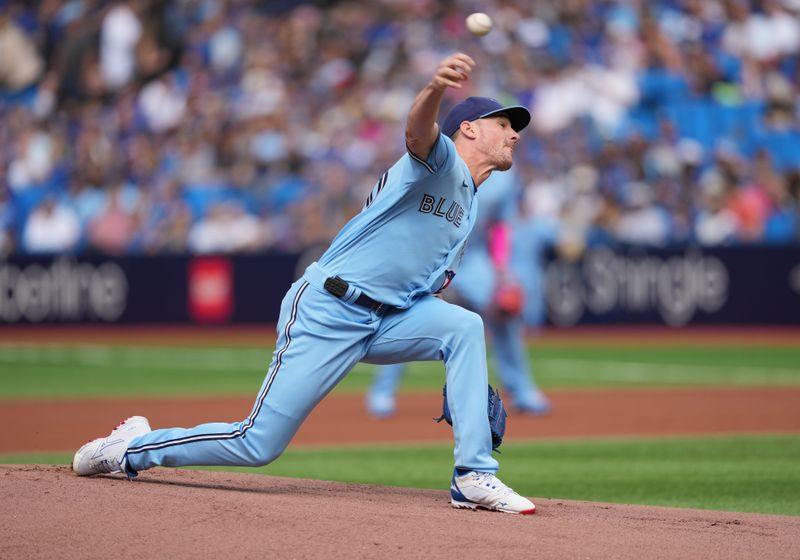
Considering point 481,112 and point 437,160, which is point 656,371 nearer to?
point 481,112

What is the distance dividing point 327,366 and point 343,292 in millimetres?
357

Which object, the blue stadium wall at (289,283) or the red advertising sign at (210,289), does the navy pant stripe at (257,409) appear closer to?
the blue stadium wall at (289,283)

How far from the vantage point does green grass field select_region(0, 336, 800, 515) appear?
25.1 feet

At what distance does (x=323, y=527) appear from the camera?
5105 mm

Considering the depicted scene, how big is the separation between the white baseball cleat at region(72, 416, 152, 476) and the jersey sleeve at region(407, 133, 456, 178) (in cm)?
197

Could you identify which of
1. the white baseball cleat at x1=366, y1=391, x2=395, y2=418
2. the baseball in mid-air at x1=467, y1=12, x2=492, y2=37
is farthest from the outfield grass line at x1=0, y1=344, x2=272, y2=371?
the baseball in mid-air at x1=467, y1=12, x2=492, y2=37

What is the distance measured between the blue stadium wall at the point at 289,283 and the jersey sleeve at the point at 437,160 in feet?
48.1

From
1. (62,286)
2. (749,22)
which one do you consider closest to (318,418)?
(62,286)

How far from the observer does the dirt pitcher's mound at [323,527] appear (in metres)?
4.83

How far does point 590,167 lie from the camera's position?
20.3 m

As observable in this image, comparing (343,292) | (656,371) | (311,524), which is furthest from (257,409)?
(656,371)

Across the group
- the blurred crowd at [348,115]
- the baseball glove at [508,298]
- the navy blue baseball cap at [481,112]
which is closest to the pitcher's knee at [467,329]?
the navy blue baseball cap at [481,112]

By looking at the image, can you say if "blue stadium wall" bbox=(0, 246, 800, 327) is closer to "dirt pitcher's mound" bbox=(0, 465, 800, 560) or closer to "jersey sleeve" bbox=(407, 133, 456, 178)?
"dirt pitcher's mound" bbox=(0, 465, 800, 560)

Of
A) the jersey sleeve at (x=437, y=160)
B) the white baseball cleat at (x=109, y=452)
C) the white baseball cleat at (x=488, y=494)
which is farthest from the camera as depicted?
the white baseball cleat at (x=109, y=452)
